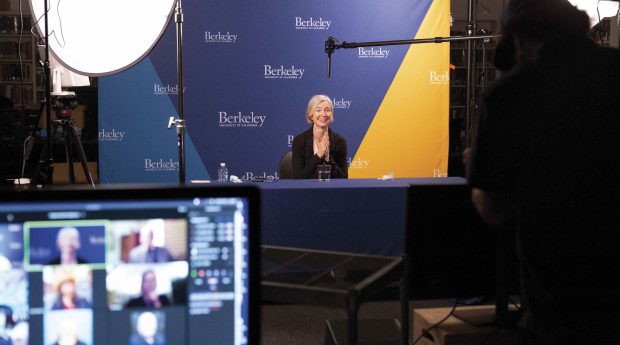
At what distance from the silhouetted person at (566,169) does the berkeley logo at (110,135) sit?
4.44 metres

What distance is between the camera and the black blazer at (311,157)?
4.08 metres

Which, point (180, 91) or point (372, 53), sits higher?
point (372, 53)

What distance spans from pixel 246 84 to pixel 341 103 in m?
0.83

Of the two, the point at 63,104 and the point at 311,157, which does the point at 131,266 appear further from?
the point at 311,157

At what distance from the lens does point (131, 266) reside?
2.50ft

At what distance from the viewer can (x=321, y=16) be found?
5.42 meters

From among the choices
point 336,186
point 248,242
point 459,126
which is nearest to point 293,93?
point 336,186

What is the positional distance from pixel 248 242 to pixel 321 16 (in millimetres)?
4840

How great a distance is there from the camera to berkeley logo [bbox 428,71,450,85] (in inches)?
219

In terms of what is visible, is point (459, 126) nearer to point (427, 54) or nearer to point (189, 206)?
point (427, 54)

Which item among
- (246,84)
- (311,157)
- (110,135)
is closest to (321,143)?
(311,157)

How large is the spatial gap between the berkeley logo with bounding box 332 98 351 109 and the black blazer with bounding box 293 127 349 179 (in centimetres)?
104

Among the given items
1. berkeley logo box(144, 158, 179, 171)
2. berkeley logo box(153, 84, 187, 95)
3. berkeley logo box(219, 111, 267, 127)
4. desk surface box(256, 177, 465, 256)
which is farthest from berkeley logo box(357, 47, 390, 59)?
desk surface box(256, 177, 465, 256)

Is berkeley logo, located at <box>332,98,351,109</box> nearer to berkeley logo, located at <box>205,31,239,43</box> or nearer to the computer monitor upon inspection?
berkeley logo, located at <box>205,31,239,43</box>
